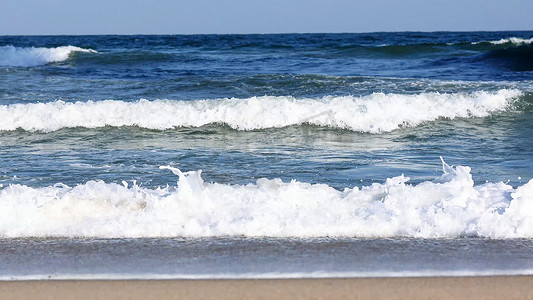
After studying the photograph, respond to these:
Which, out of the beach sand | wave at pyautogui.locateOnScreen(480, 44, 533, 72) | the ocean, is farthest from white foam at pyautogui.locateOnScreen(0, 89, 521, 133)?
wave at pyautogui.locateOnScreen(480, 44, 533, 72)

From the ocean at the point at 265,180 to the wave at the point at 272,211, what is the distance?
0.4 inches

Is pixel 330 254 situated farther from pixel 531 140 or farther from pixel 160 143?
pixel 531 140

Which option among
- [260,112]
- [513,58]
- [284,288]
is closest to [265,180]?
[284,288]

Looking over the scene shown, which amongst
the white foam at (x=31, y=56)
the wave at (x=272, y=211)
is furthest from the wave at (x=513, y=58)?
the wave at (x=272, y=211)

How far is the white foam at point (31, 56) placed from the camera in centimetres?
2114

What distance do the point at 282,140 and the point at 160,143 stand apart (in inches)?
55.8

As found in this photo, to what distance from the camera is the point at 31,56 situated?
22.2 metres

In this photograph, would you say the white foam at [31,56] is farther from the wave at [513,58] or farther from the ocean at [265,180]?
the wave at [513,58]

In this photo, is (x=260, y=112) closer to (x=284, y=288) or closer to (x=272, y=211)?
(x=272, y=211)

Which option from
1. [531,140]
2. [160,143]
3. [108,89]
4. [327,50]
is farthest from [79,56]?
[531,140]

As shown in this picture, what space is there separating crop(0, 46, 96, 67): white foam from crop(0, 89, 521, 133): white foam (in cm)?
1195

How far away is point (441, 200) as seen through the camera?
4133mm

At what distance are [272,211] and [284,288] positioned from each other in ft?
3.72

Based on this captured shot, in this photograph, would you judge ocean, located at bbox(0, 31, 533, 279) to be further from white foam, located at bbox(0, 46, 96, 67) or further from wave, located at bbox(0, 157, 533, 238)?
white foam, located at bbox(0, 46, 96, 67)
